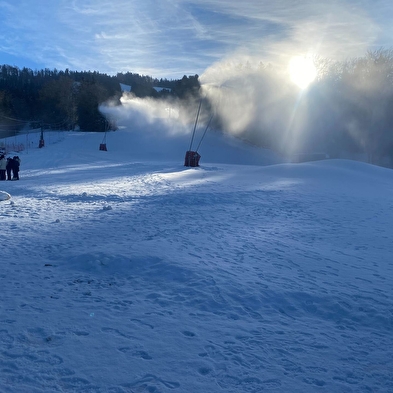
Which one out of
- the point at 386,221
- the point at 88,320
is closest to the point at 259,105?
the point at 386,221

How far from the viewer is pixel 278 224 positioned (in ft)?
35.0

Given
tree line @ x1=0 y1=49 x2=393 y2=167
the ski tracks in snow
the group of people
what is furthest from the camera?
tree line @ x1=0 y1=49 x2=393 y2=167

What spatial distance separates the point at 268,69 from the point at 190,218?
4232 centimetres

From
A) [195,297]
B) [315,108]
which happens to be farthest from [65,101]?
[195,297]

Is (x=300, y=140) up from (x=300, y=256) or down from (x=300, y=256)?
up

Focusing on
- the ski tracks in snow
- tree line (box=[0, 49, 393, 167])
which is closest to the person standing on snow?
the ski tracks in snow

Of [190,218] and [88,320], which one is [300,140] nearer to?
[190,218]

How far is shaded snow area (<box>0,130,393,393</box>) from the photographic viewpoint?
392cm

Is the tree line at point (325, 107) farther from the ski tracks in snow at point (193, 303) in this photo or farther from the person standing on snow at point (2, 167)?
the ski tracks in snow at point (193, 303)

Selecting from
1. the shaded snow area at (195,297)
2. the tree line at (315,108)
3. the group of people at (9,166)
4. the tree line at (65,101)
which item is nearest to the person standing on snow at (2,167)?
the group of people at (9,166)

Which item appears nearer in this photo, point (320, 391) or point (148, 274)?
point (320, 391)

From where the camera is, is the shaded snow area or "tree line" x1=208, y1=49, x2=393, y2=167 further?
"tree line" x1=208, y1=49, x2=393, y2=167

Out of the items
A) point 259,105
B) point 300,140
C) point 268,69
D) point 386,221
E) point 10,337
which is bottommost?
point 10,337

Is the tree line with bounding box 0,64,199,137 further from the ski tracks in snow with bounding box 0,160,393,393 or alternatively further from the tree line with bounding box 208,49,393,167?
the ski tracks in snow with bounding box 0,160,393,393
